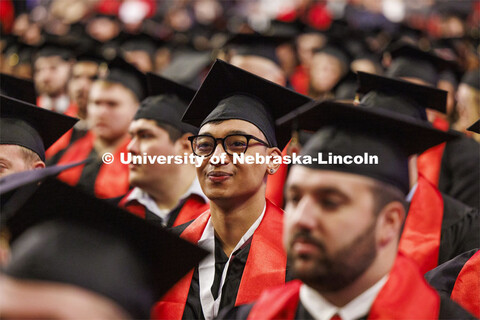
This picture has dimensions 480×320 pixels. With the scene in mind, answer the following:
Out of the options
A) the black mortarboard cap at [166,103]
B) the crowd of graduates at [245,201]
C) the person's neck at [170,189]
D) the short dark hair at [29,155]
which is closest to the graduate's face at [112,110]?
the crowd of graduates at [245,201]

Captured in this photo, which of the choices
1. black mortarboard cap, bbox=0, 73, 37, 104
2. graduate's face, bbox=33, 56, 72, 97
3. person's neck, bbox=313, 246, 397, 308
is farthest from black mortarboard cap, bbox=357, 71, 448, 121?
graduate's face, bbox=33, 56, 72, 97

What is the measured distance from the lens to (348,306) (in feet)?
6.24

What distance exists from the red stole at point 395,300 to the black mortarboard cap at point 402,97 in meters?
1.80

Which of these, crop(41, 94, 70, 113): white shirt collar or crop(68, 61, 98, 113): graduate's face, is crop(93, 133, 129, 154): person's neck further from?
crop(41, 94, 70, 113): white shirt collar

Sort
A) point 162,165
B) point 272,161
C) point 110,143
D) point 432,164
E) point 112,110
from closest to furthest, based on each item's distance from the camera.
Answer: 1. point 272,161
2. point 162,165
3. point 432,164
4. point 112,110
5. point 110,143

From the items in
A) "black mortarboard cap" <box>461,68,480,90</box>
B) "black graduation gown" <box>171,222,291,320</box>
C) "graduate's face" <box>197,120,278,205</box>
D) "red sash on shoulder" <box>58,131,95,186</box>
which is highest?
"red sash on shoulder" <box>58,131,95,186</box>

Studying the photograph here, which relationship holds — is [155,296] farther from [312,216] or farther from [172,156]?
[172,156]

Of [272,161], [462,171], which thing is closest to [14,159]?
[272,161]

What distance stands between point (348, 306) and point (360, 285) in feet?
0.28

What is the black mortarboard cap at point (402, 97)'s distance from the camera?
3605 mm

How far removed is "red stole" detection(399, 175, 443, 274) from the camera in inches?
129

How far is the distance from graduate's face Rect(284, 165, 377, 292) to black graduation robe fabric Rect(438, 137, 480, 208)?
2598 millimetres

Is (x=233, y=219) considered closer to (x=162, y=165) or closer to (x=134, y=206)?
(x=162, y=165)

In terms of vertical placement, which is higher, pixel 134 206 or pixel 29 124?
pixel 29 124
